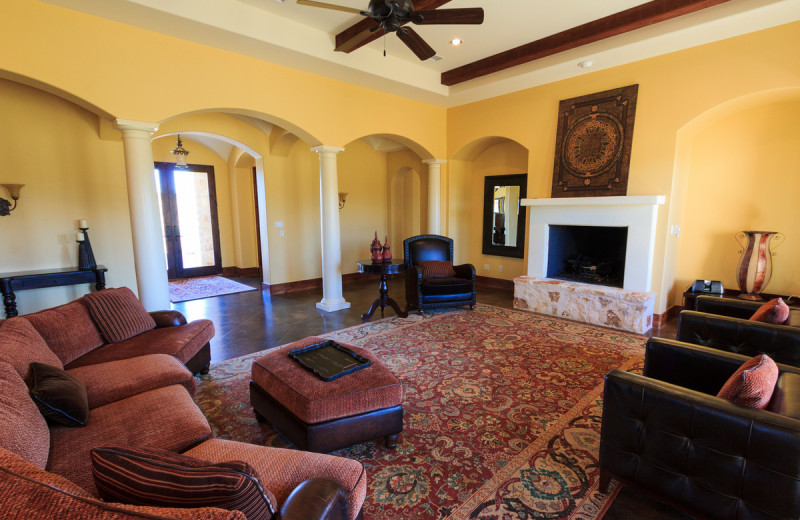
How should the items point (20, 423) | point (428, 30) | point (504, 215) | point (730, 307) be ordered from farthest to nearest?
point (504, 215)
point (428, 30)
point (730, 307)
point (20, 423)

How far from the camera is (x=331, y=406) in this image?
6.95 feet

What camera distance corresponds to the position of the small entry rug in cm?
663

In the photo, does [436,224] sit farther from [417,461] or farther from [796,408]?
[796,408]

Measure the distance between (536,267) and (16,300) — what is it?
6961 mm

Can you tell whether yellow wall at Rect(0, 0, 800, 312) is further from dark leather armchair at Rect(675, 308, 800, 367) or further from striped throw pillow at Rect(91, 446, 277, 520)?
striped throw pillow at Rect(91, 446, 277, 520)

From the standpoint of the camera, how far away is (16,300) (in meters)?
4.45

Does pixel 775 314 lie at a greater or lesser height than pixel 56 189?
lesser

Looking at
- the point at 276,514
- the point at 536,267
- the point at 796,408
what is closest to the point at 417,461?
the point at 276,514

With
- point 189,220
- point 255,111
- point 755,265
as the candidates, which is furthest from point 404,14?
point 189,220

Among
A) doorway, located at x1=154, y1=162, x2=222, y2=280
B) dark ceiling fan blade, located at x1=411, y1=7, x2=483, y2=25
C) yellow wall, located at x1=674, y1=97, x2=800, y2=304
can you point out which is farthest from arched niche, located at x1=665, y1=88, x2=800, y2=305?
doorway, located at x1=154, y1=162, x2=222, y2=280

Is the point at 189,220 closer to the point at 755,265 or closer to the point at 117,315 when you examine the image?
the point at 117,315

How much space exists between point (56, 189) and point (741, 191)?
8926 millimetres

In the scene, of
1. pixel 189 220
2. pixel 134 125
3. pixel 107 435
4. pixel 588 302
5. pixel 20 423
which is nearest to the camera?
pixel 20 423

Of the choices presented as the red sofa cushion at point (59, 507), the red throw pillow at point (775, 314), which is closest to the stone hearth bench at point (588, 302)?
the red throw pillow at point (775, 314)
